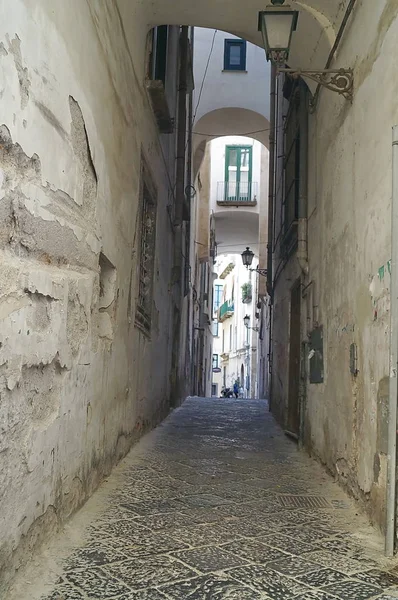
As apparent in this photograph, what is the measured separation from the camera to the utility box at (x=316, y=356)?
5.36 meters

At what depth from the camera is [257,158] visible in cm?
2711

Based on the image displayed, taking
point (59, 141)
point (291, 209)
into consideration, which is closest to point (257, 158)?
point (291, 209)

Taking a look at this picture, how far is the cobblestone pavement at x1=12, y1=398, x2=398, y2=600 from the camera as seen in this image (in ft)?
7.82

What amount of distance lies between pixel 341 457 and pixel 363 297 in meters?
1.27

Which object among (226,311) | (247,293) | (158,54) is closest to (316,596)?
(158,54)

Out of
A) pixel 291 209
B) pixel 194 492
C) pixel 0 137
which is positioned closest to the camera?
pixel 0 137

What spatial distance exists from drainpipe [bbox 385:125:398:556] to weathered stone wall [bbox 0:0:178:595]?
161cm

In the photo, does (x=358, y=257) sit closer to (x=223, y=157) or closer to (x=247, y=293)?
(x=223, y=157)

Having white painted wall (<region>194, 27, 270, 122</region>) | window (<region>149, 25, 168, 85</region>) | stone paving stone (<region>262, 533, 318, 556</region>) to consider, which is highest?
white painted wall (<region>194, 27, 270, 122</region>)

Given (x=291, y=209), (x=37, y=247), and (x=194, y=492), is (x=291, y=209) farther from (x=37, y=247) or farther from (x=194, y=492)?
(x=37, y=247)

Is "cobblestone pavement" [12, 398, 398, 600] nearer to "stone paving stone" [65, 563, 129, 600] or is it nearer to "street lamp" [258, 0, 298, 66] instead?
"stone paving stone" [65, 563, 129, 600]

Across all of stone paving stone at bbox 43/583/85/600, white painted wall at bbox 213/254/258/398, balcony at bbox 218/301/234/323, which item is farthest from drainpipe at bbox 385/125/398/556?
balcony at bbox 218/301/234/323

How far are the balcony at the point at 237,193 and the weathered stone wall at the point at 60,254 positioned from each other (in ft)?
62.7

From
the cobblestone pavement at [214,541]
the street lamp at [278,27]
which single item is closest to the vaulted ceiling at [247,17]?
the street lamp at [278,27]
